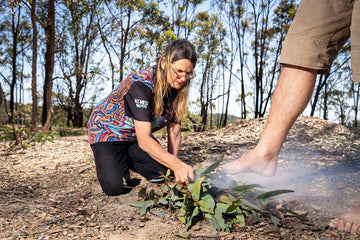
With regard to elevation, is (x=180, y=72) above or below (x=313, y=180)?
above

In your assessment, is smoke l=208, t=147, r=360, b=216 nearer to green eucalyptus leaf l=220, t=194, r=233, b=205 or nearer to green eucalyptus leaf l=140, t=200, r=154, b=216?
green eucalyptus leaf l=220, t=194, r=233, b=205

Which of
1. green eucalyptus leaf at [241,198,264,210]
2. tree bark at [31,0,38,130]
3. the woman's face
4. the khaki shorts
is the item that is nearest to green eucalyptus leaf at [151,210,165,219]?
green eucalyptus leaf at [241,198,264,210]

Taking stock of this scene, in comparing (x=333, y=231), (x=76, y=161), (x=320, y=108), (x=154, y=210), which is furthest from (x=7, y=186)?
(x=320, y=108)

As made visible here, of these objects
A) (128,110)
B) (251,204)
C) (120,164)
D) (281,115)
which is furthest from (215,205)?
(120,164)

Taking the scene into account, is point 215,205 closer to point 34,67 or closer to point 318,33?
point 318,33

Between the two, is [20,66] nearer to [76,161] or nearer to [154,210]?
[76,161]

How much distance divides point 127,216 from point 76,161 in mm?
1769

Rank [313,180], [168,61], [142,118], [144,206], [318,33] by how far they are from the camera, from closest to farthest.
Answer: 1. [318,33]
2. [144,206]
3. [142,118]
4. [168,61]
5. [313,180]

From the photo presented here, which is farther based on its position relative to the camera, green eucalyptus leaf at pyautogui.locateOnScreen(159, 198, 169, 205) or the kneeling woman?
the kneeling woman

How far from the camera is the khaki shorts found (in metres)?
1.23

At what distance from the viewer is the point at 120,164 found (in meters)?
2.38

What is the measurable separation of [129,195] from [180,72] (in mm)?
1026

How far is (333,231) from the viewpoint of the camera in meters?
1.38

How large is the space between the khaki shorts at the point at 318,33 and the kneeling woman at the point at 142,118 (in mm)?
833
